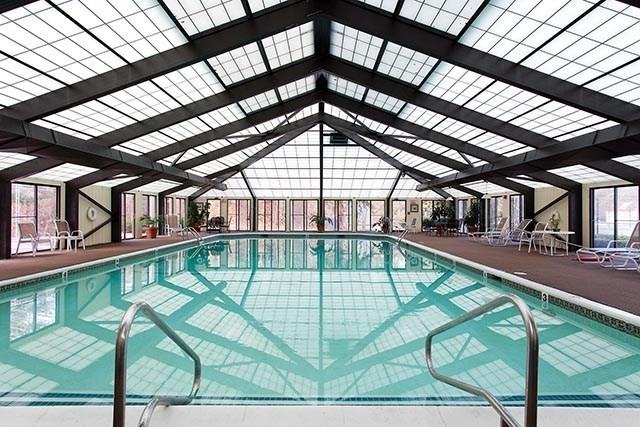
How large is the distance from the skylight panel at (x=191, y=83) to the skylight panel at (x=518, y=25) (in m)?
5.61

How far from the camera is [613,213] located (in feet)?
42.5

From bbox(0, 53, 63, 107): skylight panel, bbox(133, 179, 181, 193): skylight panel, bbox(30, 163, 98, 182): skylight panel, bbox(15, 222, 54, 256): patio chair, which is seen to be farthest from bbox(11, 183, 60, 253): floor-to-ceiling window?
bbox(0, 53, 63, 107): skylight panel

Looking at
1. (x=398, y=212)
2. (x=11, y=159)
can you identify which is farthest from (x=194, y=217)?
(x=398, y=212)

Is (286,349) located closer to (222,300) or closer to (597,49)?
(222,300)

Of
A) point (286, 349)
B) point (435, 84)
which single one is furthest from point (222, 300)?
point (435, 84)

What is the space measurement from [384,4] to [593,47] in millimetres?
3449

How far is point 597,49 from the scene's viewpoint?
663cm

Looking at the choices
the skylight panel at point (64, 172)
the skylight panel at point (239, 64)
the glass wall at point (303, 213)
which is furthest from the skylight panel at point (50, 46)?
the glass wall at point (303, 213)

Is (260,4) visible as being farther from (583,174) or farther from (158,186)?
(158,186)

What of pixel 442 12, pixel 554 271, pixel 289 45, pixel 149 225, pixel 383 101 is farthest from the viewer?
pixel 149 225

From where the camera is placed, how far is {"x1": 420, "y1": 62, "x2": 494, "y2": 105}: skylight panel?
9.22 m

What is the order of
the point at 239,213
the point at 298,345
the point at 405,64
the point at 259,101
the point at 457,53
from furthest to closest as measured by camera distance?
1. the point at 239,213
2. the point at 259,101
3. the point at 405,64
4. the point at 457,53
5. the point at 298,345

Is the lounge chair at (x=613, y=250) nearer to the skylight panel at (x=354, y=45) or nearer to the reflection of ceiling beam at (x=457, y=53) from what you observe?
the reflection of ceiling beam at (x=457, y=53)

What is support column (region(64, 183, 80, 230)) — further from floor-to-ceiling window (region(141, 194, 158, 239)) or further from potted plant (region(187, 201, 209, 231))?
potted plant (region(187, 201, 209, 231))
